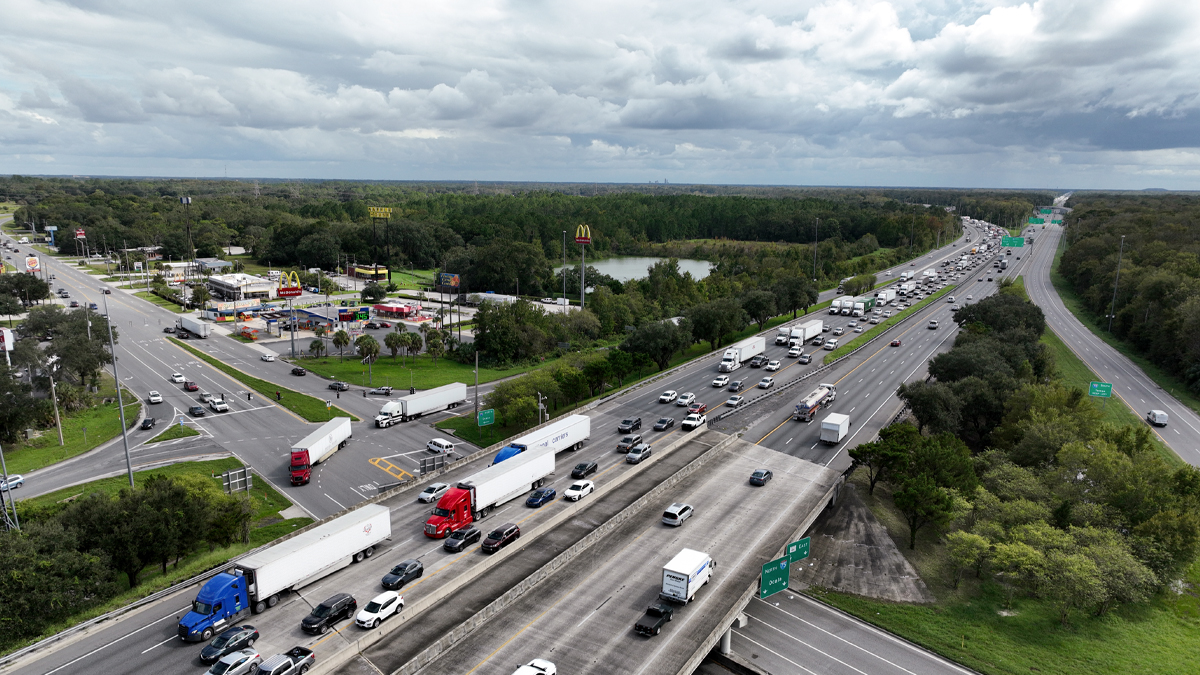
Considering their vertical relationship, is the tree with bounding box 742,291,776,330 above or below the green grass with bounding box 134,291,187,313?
above

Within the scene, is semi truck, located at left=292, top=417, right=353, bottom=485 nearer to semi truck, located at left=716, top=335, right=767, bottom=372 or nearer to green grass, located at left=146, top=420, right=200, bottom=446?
green grass, located at left=146, top=420, right=200, bottom=446

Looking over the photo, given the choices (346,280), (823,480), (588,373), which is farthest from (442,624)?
(346,280)

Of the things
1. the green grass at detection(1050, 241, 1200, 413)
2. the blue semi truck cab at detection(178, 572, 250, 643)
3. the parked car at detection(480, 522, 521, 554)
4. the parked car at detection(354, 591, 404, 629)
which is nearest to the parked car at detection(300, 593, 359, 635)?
the parked car at detection(354, 591, 404, 629)

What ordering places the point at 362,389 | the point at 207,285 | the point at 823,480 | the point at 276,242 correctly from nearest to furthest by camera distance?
the point at 823,480, the point at 362,389, the point at 207,285, the point at 276,242

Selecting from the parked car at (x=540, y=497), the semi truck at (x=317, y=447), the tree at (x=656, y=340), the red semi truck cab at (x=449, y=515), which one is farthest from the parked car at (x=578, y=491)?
the tree at (x=656, y=340)

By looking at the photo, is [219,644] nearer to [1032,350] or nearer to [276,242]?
[1032,350]

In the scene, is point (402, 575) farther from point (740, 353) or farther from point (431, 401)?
point (740, 353)

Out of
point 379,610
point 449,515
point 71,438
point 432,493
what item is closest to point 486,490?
point 449,515
